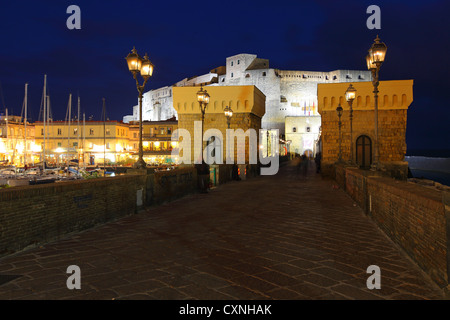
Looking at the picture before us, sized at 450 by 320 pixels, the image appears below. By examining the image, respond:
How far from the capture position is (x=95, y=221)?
8.00 meters

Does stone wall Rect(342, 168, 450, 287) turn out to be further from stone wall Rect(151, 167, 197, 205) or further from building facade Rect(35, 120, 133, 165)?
building facade Rect(35, 120, 133, 165)

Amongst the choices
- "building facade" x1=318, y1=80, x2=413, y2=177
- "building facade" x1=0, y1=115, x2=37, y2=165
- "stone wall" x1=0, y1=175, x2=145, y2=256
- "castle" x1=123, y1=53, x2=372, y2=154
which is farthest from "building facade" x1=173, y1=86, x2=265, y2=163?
"castle" x1=123, y1=53, x2=372, y2=154

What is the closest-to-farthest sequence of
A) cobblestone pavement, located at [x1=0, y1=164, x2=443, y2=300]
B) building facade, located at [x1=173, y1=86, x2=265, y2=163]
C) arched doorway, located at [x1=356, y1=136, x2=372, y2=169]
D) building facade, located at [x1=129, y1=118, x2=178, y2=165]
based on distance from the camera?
1. cobblestone pavement, located at [x1=0, y1=164, x2=443, y2=300]
2. arched doorway, located at [x1=356, y1=136, x2=372, y2=169]
3. building facade, located at [x1=173, y1=86, x2=265, y2=163]
4. building facade, located at [x1=129, y1=118, x2=178, y2=165]

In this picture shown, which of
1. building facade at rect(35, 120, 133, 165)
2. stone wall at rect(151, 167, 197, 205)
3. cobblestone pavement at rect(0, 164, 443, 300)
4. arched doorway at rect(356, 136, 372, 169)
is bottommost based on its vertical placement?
cobblestone pavement at rect(0, 164, 443, 300)

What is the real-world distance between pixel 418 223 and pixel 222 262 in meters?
2.97

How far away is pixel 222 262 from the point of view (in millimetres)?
5270

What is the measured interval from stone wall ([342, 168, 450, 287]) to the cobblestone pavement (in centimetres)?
19

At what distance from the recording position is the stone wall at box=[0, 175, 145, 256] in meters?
5.59

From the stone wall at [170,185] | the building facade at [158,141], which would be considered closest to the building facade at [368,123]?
the stone wall at [170,185]

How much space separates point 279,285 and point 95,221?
5.26 meters

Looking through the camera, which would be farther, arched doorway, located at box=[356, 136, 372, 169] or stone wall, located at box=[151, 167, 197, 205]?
arched doorway, located at box=[356, 136, 372, 169]

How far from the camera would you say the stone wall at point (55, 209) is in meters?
5.59

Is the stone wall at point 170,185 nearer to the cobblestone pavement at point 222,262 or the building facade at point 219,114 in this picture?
the cobblestone pavement at point 222,262
